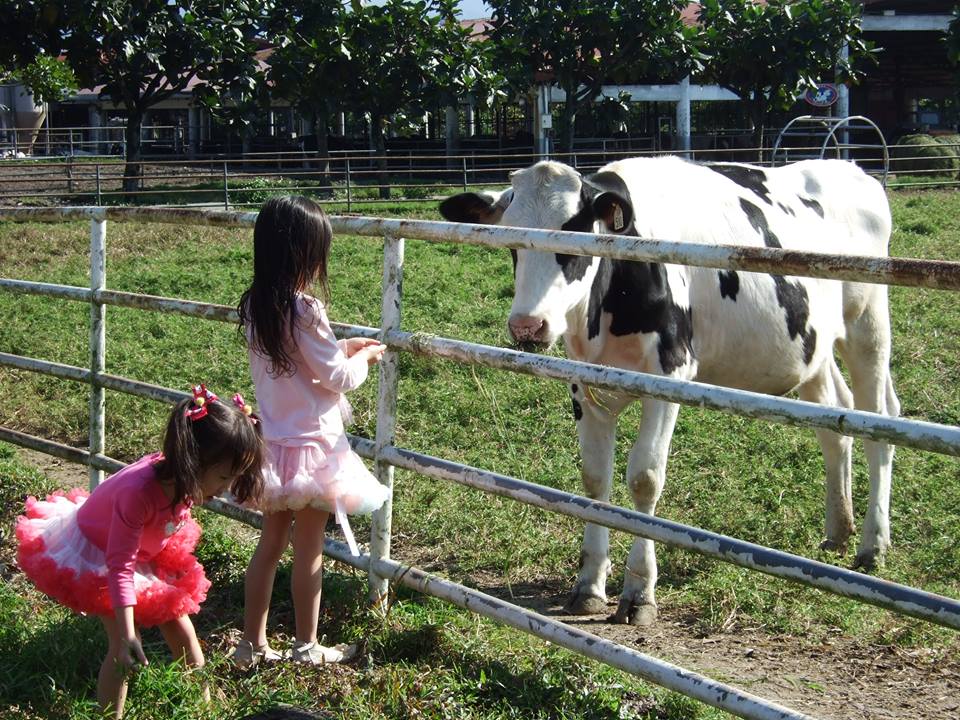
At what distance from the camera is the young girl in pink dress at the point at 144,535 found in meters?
2.99

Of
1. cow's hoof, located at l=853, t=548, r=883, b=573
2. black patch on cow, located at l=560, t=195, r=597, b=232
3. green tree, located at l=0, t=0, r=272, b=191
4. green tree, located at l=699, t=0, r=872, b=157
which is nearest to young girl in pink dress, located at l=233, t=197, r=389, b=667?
black patch on cow, located at l=560, t=195, r=597, b=232

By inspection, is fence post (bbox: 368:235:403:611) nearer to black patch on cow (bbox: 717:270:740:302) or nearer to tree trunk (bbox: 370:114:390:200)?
black patch on cow (bbox: 717:270:740:302)

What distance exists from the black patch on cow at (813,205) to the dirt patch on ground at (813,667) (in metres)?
2.33

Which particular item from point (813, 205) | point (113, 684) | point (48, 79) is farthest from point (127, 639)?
point (48, 79)

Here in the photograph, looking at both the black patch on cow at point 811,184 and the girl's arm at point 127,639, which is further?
the black patch on cow at point 811,184

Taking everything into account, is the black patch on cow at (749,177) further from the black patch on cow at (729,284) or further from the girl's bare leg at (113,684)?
the girl's bare leg at (113,684)

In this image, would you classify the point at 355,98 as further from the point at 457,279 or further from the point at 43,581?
the point at 43,581

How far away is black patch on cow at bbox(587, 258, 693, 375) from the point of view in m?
4.46

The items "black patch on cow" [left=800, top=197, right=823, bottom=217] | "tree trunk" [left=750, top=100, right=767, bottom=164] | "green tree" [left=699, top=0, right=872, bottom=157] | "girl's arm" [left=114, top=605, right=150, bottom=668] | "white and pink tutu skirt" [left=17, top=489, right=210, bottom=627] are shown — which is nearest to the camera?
"girl's arm" [left=114, top=605, right=150, bottom=668]

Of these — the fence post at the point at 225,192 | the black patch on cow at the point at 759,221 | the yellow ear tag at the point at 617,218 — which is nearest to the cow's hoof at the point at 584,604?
the yellow ear tag at the point at 617,218

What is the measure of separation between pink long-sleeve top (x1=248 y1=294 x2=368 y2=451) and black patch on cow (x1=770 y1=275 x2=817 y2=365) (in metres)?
2.52

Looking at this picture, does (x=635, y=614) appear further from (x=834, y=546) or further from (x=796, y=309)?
(x=796, y=309)

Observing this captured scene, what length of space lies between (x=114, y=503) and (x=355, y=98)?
25.0 meters

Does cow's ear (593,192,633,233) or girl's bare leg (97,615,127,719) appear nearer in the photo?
girl's bare leg (97,615,127,719)
